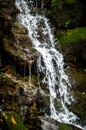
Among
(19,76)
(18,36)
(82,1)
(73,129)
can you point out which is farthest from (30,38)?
(73,129)

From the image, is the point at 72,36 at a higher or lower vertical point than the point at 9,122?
higher

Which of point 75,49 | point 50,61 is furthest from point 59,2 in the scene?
point 50,61

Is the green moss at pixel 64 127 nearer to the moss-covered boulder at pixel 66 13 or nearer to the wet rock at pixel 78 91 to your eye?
the wet rock at pixel 78 91

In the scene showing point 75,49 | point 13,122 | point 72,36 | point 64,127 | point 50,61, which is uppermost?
point 72,36

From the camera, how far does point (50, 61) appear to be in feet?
40.3

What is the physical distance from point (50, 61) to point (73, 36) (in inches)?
67.8

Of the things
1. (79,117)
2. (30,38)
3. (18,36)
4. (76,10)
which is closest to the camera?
(79,117)

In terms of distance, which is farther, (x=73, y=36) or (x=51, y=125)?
(x=73, y=36)

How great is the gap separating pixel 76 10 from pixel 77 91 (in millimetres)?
3938

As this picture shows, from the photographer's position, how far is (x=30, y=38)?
1286 centimetres

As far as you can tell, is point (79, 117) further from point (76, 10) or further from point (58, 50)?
point (76, 10)

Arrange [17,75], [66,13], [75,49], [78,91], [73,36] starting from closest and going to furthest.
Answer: [17,75]
[78,91]
[75,49]
[73,36]
[66,13]

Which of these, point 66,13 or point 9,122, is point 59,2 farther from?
point 9,122

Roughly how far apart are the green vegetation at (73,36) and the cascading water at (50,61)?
36 centimetres
